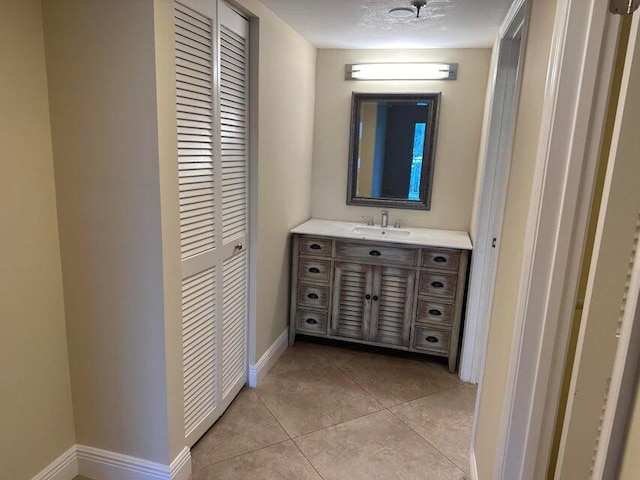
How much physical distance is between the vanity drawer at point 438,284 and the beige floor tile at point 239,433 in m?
1.29

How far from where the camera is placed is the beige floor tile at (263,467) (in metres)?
1.90

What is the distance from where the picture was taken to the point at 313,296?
309cm

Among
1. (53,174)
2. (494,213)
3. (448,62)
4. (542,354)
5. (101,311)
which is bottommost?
(101,311)

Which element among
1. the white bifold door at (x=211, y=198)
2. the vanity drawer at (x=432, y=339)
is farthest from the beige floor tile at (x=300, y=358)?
the vanity drawer at (x=432, y=339)

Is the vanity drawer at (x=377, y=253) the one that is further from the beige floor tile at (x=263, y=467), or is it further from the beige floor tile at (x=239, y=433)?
the beige floor tile at (x=263, y=467)

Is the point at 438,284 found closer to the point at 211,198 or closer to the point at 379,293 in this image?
the point at 379,293

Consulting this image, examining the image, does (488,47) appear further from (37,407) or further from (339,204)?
(37,407)

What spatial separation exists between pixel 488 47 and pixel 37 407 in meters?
3.29

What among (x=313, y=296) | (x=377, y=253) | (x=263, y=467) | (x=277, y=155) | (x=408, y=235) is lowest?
(x=263, y=467)

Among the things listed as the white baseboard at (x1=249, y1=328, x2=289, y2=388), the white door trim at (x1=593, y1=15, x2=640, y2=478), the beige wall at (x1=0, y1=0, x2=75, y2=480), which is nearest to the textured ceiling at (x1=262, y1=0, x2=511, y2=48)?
the beige wall at (x1=0, y1=0, x2=75, y2=480)

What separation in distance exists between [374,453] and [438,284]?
1.18 meters

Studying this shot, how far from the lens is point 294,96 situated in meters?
2.83

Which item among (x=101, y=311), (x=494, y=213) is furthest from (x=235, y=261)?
(x=494, y=213)

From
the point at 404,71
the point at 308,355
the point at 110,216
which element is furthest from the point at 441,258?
the point at 110,216
